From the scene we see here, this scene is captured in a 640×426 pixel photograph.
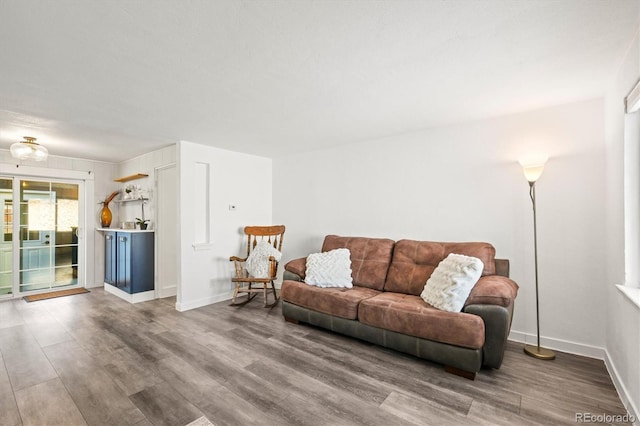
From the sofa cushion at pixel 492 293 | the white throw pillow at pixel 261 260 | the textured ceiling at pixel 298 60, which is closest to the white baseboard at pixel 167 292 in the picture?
the white throw pillow at pixel 261 260

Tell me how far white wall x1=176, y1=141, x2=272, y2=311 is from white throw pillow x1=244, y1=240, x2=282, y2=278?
561 millimetres

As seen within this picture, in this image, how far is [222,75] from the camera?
7.02ft

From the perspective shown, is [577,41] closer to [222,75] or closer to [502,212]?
[502,212]

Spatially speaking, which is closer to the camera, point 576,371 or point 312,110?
point 576,371

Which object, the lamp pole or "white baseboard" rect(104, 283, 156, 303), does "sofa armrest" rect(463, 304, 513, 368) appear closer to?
the lamp pole

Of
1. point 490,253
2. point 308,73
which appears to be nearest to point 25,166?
point 308,73

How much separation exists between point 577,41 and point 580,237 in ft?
5.74

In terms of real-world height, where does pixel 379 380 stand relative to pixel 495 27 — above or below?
below

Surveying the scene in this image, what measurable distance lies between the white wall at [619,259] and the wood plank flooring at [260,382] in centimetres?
18

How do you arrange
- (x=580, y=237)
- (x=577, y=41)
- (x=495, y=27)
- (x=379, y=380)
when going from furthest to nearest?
(x=580, y=237), (x=379, y=380), (x=577, y=41), (x=495, y=27)

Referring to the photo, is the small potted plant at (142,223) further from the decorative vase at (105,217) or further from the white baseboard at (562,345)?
the white baseboard at (562,345)

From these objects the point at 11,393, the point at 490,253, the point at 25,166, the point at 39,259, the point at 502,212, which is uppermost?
the point at 25,166

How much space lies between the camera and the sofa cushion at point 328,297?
2.85m

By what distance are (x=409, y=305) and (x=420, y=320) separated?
18 centimetres
